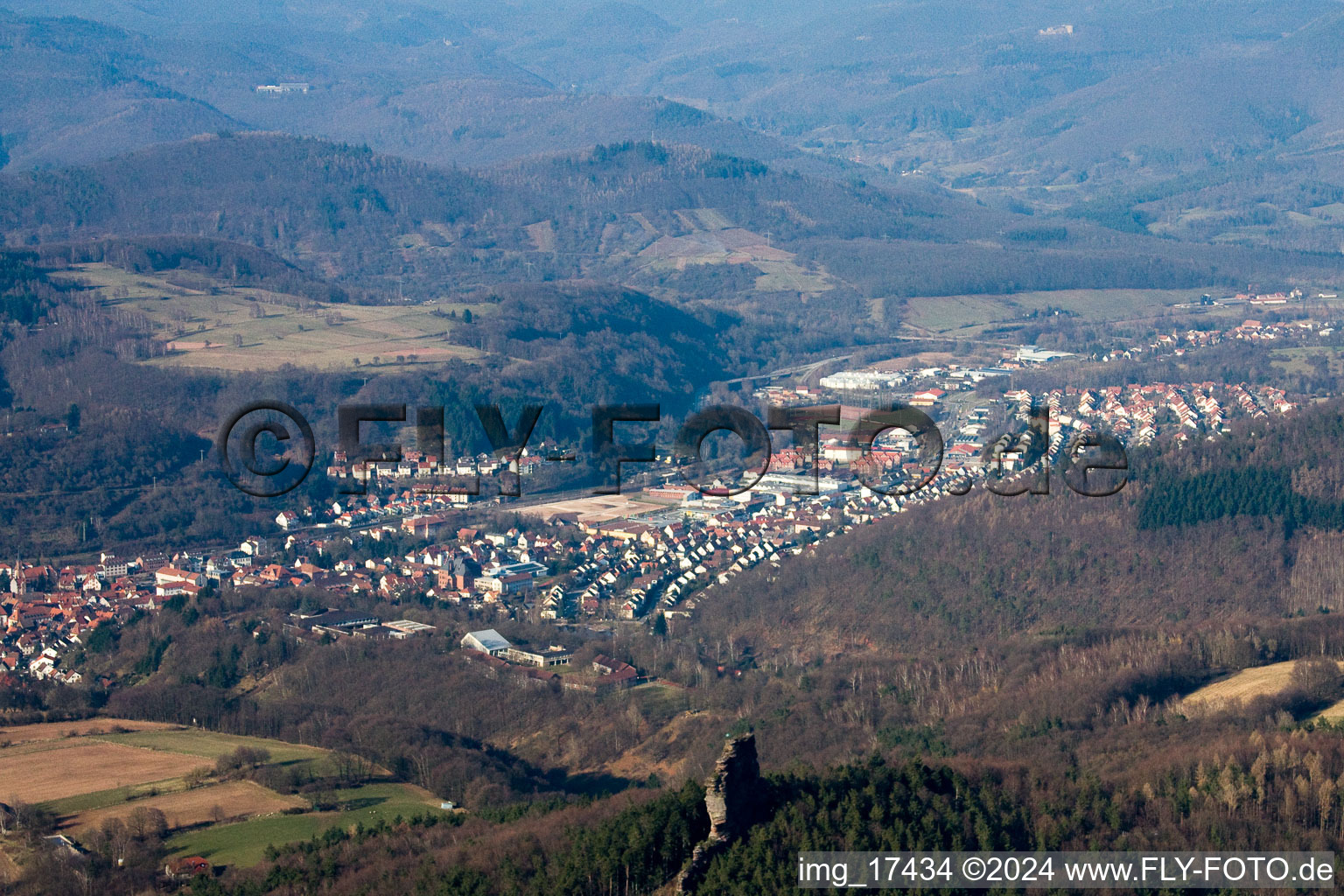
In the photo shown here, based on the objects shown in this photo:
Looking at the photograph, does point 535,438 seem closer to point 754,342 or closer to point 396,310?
point 396,310

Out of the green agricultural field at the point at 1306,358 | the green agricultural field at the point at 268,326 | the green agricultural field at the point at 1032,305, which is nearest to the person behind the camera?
the green agricultural field at the point at 268,326

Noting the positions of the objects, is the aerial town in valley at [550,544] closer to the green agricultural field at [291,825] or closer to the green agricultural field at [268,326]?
the green agricultural field at [291,825]

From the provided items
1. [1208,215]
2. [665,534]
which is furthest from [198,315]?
[1208,215]

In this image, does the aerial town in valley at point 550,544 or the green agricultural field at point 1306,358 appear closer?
the aerial town in valley at point 550,544

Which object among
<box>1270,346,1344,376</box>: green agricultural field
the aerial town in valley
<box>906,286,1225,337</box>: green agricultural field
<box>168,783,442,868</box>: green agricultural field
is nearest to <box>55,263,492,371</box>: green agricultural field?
the aerial town in valley

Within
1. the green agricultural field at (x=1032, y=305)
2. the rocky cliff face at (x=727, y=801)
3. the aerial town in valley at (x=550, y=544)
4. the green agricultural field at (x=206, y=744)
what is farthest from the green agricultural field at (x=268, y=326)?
the rocky cliff face at (x=727, y=801)

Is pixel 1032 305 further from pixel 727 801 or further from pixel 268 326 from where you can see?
pixel 727 801
